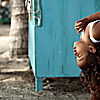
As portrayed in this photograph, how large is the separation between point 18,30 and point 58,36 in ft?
9.38

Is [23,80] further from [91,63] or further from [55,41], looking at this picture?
[91,63]

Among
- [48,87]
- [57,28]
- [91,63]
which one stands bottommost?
[48,87]

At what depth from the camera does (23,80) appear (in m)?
4.66

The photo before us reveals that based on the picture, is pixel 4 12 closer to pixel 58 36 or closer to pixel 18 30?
pixel 18 30

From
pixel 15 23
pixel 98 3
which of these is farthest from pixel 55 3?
pixel 15 23

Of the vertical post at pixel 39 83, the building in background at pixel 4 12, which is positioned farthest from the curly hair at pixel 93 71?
the building in background at pixel 4 12

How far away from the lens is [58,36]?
150 inches

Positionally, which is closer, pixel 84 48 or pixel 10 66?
pixel 84 48

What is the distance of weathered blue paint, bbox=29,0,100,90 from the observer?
3.73m

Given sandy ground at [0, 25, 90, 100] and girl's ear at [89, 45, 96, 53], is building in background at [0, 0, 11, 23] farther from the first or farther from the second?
girl's ear at [89, 45, 96, 53]

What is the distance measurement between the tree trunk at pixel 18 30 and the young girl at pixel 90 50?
12.3 feet

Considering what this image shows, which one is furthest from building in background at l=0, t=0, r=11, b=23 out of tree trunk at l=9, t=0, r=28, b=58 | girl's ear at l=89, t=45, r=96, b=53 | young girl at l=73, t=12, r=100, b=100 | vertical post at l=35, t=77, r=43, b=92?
girl's ear at l=89, t=45, r=96, b=53

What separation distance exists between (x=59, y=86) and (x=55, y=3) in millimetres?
1347

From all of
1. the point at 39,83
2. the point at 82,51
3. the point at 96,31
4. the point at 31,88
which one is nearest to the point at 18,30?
the point at 31,88
